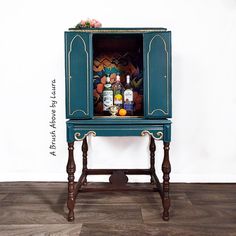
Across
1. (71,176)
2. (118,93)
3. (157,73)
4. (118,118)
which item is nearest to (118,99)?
(118,93)

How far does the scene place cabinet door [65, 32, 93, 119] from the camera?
5.82ft

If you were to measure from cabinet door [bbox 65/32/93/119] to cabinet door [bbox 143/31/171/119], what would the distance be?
0.38 metres

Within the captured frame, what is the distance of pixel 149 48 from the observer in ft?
5.89

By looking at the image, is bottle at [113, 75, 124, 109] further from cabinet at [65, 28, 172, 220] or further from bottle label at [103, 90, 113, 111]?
cabinet at [65, 28, 172, 220]

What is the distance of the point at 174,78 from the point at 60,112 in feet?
3.74

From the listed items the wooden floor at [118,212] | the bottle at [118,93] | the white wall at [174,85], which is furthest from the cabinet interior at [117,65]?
the wooden floor at [118,212]

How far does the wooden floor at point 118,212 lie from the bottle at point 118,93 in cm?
78

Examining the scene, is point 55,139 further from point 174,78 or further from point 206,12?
point 206,12

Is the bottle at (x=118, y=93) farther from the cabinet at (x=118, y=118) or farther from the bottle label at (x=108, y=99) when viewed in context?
the cabinet at (x=118, y=118)

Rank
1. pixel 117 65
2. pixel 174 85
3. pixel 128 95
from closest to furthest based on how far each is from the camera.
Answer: pixel 128 95 → pixel 117 65 → pixel 174 85

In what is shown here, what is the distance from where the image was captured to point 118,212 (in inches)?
76.2

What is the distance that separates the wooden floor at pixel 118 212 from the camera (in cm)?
169

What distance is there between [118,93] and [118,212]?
0.89 metres

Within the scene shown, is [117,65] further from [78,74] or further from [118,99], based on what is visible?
[78,74]
